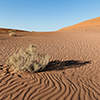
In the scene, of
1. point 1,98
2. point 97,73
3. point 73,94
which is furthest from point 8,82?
point 97,73

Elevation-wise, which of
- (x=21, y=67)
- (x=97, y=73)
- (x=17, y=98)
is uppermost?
(x=21, y=67)

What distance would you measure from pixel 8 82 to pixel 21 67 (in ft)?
3.38

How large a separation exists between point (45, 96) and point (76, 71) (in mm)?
2575

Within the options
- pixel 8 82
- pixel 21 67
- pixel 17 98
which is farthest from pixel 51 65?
pixel 17 98

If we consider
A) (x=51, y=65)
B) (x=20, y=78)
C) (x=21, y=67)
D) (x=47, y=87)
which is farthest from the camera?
(x=51, y=65)

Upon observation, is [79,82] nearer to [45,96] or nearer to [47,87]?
[47,87]

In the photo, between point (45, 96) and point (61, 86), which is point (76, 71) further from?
point (45, 96)

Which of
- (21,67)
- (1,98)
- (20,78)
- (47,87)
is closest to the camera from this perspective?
(1,98)

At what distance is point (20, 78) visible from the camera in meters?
4.34

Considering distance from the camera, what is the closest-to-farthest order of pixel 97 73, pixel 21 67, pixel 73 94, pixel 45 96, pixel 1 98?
pixel 1 98, pixel 45 96, pixel 73 94, pixel 21 67, pixel 97 73

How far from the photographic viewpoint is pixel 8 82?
13.0 ft

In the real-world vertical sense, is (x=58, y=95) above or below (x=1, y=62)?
below

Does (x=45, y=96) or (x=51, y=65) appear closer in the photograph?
(x=45, y=96)

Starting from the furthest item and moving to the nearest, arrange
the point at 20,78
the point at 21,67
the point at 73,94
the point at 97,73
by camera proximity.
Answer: the point at 97,73 → the point at 21,67 → the point at 20,78 → the point at 73,94
